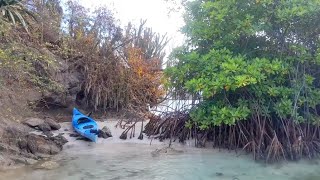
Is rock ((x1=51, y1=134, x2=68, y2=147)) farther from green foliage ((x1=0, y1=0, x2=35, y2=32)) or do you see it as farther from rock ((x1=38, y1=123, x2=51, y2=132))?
green foliage ((x1=0, y1=0, x2=35, y2=32))

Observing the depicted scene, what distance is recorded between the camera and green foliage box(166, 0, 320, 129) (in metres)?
6.21

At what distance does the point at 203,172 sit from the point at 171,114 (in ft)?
8.39

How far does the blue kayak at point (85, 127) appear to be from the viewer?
796 centimetres

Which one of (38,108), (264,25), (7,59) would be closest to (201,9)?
(264,25)

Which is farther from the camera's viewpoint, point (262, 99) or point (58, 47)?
point (58, 47)

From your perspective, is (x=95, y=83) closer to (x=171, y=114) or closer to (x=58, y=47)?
(x=58, y=47)

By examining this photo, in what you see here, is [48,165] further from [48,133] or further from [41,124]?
[41,124]

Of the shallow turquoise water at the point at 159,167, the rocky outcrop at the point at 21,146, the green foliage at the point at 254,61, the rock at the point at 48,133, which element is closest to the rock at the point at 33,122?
the rock at the point at 48,133

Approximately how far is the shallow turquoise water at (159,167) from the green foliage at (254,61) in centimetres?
76

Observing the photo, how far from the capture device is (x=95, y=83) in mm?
10789

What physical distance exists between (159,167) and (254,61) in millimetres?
2510

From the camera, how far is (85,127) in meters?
8.39

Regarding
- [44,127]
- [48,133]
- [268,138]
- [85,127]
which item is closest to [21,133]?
[48,133]

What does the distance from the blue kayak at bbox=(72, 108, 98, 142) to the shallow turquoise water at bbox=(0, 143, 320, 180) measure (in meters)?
0.37
